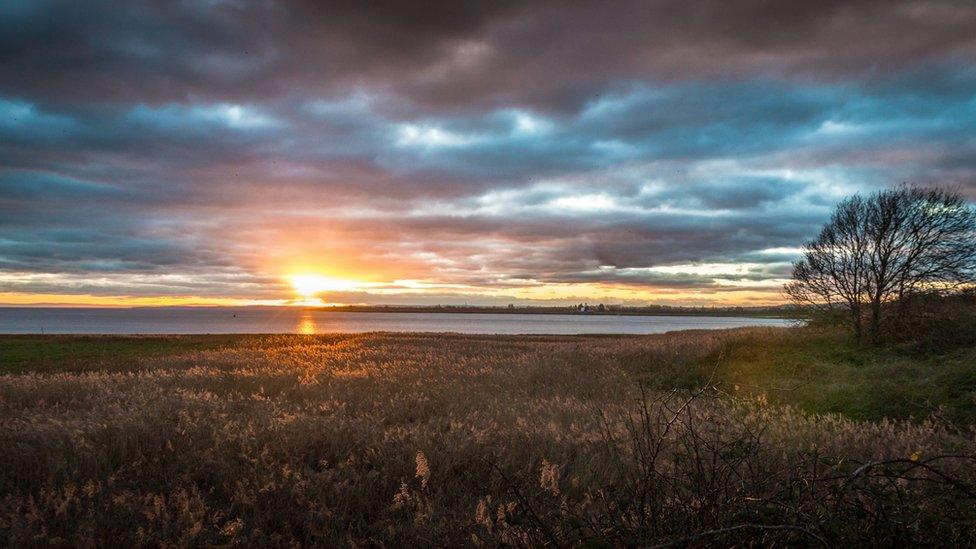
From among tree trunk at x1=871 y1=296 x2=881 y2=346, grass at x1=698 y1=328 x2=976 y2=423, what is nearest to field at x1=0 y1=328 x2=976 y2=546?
grass at x1=698 y1=328 x2=976 y2=423

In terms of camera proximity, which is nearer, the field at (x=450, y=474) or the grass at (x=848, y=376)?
the field at (x=450, y=474)

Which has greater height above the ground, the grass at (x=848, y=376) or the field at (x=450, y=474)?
the field at (x=450, y=474)

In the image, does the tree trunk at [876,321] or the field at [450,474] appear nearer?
the field at [450,474]

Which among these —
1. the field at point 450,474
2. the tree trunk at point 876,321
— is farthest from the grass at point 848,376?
the field at point 450,474

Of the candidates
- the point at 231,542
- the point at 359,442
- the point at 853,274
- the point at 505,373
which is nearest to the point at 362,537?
the point at 231,542

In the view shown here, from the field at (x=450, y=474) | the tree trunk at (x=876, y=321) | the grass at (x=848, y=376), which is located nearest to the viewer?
the field at (x=450, y=474)

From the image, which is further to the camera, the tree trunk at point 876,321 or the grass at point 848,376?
the tree trunk at point 876,321

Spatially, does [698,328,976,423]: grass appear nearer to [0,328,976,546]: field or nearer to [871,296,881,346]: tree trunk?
[871,296,881,346]: tree trunk

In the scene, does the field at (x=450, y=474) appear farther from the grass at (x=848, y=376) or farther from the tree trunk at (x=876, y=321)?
the tree trunk at (x=876, y=321)

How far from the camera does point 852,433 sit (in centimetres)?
689

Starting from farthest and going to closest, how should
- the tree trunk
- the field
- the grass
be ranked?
the tree trunk, the grass, the field

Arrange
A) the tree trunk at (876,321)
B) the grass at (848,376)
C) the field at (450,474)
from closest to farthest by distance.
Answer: the field at (450,474)
the grass at (848,376)
the tree trunk at (876,321)

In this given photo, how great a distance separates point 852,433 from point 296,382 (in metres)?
11.7

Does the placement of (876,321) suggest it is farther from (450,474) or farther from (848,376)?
(450,474)
